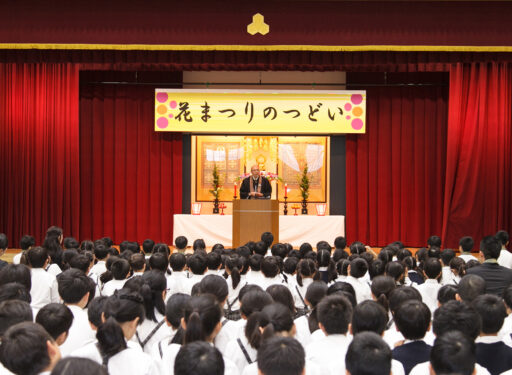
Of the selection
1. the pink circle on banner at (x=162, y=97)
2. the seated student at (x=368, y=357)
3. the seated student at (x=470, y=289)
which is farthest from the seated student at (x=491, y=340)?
the pink circle on banner at (x=162, y=97)

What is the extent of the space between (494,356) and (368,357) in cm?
98

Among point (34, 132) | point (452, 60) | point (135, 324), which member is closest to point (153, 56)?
point (34, 132)

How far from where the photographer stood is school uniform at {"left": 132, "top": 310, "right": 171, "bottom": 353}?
2.90 meters

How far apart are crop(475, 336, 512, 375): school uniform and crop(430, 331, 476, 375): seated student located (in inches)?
24.6

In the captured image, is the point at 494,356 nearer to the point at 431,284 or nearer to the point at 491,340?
the point at 491,340

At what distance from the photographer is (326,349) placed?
97.7 inches

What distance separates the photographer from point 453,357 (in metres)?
1.93

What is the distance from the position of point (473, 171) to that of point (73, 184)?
6.66m

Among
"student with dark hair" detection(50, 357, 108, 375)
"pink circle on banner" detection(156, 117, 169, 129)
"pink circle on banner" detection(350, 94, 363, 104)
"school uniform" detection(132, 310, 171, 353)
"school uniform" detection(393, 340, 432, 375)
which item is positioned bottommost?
"school uniform" detection(132, 310, 171, 353)

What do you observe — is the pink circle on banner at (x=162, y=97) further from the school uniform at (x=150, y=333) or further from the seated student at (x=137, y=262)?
the school uniform at (x=150, y=333)

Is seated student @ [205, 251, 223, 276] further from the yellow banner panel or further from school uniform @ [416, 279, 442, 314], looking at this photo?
the yellow banner panel

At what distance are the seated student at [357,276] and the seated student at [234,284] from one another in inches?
32.3

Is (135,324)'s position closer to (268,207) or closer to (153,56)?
(268,207)

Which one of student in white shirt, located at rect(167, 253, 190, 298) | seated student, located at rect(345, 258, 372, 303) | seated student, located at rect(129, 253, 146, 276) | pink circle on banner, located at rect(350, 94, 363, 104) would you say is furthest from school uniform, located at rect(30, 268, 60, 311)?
pink circle on banner, located at rect(350, 94, 363, 104)
